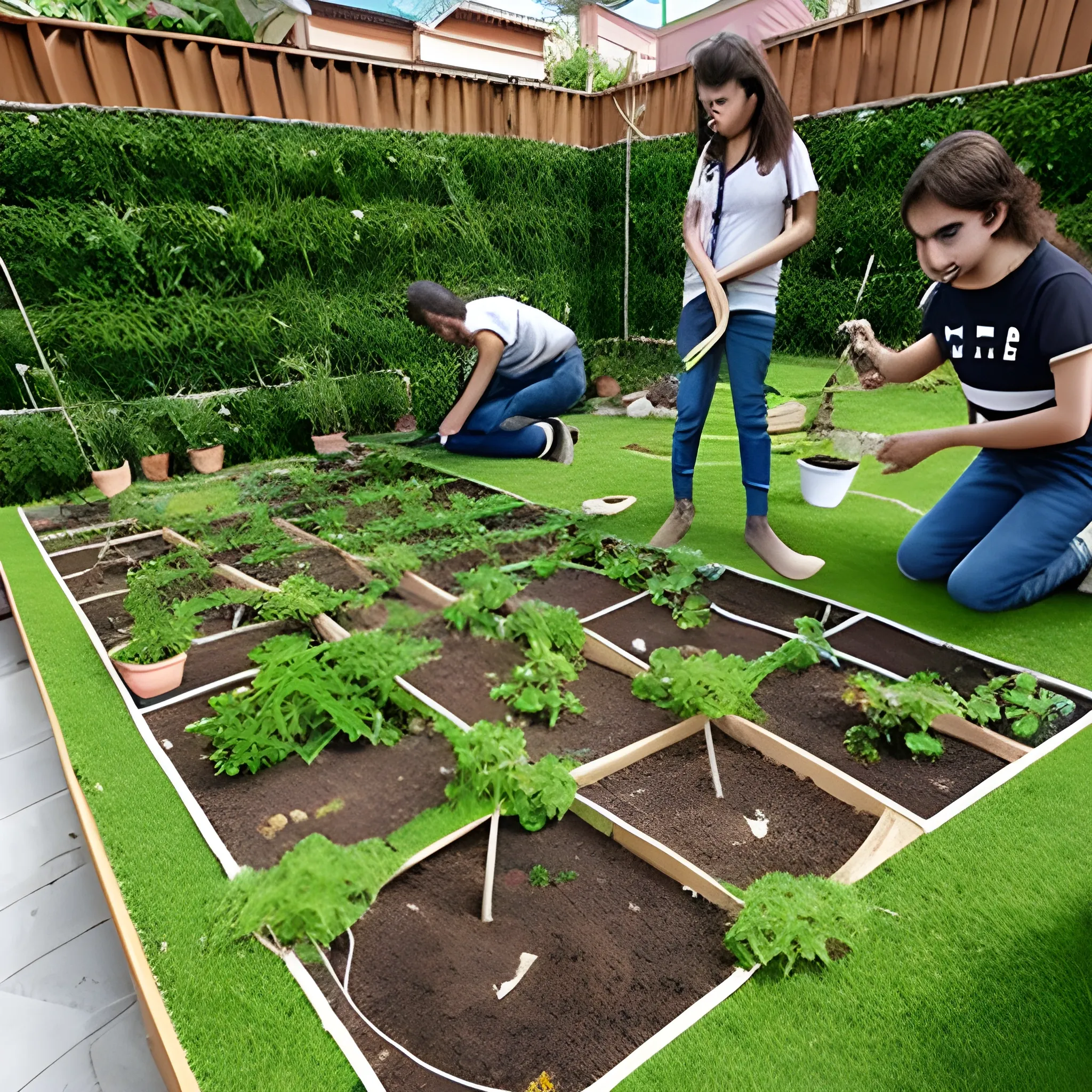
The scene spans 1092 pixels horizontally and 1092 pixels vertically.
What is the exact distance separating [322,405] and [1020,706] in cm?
461

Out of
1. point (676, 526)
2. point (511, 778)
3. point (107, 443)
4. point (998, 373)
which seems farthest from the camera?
point (107, 443)

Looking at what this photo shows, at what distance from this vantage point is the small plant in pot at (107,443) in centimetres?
441

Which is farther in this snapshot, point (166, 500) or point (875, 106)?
point (875, 106)

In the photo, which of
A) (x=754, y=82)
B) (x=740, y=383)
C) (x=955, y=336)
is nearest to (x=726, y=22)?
(x=754, y=82)

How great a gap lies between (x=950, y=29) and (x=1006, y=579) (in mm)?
4213

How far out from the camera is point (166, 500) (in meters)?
4.17

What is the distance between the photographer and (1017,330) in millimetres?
2162

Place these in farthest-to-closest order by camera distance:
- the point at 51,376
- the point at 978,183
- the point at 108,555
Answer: the point at 51,376
the point at 108,555
the point at 978,183

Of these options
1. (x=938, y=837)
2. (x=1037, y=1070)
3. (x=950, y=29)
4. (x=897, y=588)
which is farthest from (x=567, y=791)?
(x=950, y=29)

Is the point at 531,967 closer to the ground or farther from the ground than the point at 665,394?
farther from the ground

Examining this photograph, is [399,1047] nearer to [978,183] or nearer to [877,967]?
[877,967]

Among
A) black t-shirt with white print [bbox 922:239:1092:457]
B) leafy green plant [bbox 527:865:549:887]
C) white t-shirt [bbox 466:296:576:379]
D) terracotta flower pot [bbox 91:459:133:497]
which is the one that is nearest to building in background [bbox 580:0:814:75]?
black t-shirt with white print [bbox 922:239:1092:457]

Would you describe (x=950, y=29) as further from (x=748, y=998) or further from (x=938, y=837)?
(x=748, y=998)

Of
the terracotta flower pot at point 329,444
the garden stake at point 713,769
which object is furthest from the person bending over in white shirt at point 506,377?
the garden stake at point 713,769
